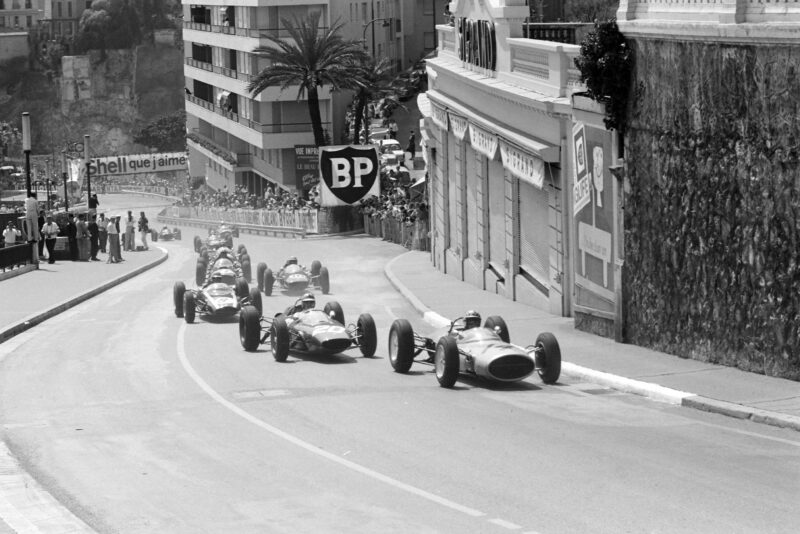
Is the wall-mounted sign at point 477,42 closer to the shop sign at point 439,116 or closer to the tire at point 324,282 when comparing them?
the shop sign at point 439,116

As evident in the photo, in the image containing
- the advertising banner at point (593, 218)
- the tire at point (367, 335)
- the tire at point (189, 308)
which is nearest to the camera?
the tire at point (367, 335)

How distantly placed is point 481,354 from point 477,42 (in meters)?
16.3

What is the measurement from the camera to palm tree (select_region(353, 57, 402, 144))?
226ft

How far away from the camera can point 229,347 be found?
2369 cm

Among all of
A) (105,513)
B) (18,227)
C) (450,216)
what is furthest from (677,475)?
(18,227)

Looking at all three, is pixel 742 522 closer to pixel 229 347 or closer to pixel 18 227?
pixel 229 347

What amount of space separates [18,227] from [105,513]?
3557cm

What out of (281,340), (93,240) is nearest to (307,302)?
(281,340)

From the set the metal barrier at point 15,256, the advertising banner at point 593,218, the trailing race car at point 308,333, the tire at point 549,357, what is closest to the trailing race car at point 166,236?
the metal barrier at point 15,256

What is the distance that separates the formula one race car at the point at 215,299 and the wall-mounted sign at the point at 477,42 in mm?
7798

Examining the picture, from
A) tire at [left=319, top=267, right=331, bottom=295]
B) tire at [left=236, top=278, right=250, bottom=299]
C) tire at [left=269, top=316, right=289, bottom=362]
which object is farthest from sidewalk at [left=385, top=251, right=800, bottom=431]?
tire at [left=319, top=267, right=331, bottom=295]

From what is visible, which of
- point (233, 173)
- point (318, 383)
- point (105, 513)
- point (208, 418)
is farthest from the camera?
point (233, 173)

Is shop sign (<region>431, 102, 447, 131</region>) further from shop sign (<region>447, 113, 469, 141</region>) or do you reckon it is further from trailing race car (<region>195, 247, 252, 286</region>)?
trailing race car (<region>195, 247, 252, 286</region>)

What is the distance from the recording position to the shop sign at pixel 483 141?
30.3 m
